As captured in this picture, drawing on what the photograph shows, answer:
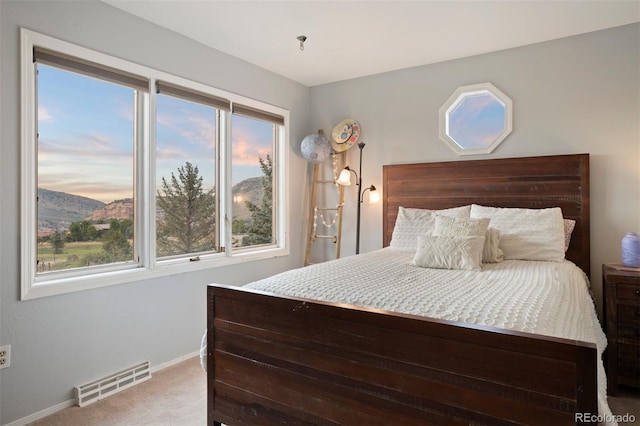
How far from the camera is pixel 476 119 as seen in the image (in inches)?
138

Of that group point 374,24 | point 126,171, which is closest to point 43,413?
point 126,171

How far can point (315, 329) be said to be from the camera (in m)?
1.55

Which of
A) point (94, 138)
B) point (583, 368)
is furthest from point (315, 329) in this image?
point (94, 138)

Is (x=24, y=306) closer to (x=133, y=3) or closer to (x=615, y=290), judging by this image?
(x=133, y=3)

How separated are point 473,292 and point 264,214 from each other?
256cm

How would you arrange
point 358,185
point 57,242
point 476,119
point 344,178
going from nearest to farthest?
point 57,242, point 476,119, point 344,178, point 358,185

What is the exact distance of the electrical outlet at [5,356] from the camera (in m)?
2.02

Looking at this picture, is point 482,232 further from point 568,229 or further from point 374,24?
point 374,24

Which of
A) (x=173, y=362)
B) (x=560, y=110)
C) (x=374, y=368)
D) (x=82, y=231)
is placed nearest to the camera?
(x=374, y=368)

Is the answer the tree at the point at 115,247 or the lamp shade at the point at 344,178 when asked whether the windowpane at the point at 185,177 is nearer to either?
the tree at the point at 115,247

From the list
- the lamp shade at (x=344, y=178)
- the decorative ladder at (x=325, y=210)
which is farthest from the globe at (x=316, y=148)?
the lamp shade at (x=344, y=178)

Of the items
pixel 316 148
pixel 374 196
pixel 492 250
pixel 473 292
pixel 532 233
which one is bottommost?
pixel 473 292

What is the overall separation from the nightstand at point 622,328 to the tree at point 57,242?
3431 millimetres

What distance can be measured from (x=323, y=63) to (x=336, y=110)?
2.11 ft
